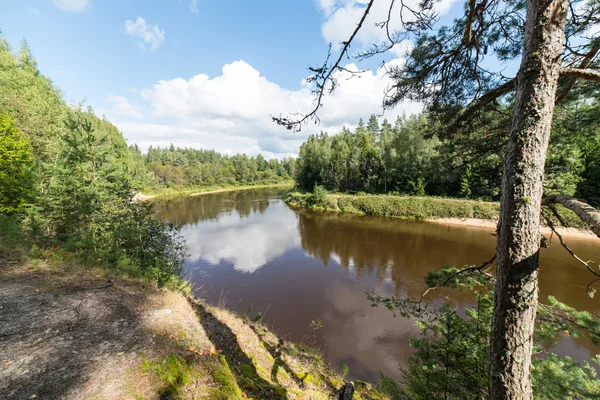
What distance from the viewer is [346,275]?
12.5 metres

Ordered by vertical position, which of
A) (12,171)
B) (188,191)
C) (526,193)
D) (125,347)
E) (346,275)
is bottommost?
(346,275)

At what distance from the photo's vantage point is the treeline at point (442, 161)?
9.33 ft

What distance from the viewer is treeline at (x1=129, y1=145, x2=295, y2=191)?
189 feet

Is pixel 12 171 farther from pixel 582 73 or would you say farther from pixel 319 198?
pixel 319 198

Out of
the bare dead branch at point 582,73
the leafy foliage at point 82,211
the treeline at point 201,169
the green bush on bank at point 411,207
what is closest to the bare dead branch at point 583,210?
the bare dead branch at point 582,73

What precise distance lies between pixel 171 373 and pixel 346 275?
35.1 ft

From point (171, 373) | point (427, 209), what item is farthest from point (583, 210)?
point (427, 209)

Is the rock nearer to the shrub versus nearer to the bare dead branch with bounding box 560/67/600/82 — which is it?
the bare dead branch with bounding box 560/67/600/82

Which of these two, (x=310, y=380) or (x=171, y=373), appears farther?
(x=310, y=380)

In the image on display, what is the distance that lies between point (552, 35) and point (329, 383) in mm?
5644

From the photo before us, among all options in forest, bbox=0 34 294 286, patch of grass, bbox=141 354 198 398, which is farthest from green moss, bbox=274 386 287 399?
forest, bbox=0 34 294 286

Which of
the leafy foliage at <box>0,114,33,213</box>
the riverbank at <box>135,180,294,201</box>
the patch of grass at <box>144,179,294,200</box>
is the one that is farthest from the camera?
the patch of grass at <box>144,179,294,200</box>

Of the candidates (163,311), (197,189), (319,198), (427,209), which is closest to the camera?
(163,311)

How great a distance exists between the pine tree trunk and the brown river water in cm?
131
